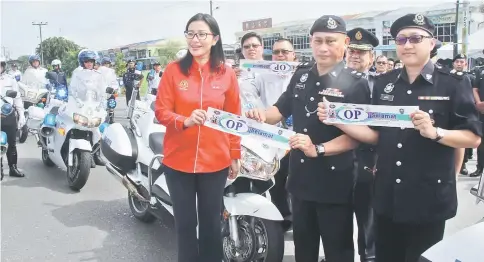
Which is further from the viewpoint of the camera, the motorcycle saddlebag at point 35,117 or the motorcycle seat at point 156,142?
the motorcycle saddlebag at point 35,117

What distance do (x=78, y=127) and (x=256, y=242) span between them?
11.5 ft

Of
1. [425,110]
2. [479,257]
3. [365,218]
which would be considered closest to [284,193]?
[365,218]

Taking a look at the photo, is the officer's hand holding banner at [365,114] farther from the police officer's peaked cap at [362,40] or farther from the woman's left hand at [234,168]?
the police officer's peaked cap at [362,40]

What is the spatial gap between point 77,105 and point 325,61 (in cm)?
425

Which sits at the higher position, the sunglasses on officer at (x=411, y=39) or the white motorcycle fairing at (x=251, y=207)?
the sunglasses on officer at (x=411, y=39)

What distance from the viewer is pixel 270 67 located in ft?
13.4

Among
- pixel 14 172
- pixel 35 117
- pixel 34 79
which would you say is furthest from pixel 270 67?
pixel 34 79

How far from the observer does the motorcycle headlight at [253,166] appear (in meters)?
3.16

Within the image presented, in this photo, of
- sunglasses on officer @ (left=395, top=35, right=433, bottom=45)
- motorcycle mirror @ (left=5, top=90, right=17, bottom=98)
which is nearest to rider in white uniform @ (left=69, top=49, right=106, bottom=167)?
motorcycle mirror @ (left=5, top=90, right=17, bottom=98)

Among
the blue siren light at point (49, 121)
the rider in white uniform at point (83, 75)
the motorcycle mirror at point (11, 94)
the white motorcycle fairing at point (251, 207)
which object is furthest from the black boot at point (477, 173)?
the motorcycle mirror at point (11, 94)

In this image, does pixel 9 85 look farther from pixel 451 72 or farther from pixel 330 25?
pixel 451 72

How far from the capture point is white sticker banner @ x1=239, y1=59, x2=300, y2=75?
4012 millimetres

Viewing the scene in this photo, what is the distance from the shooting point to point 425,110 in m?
2.19

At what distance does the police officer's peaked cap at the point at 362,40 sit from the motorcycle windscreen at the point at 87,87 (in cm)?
368
